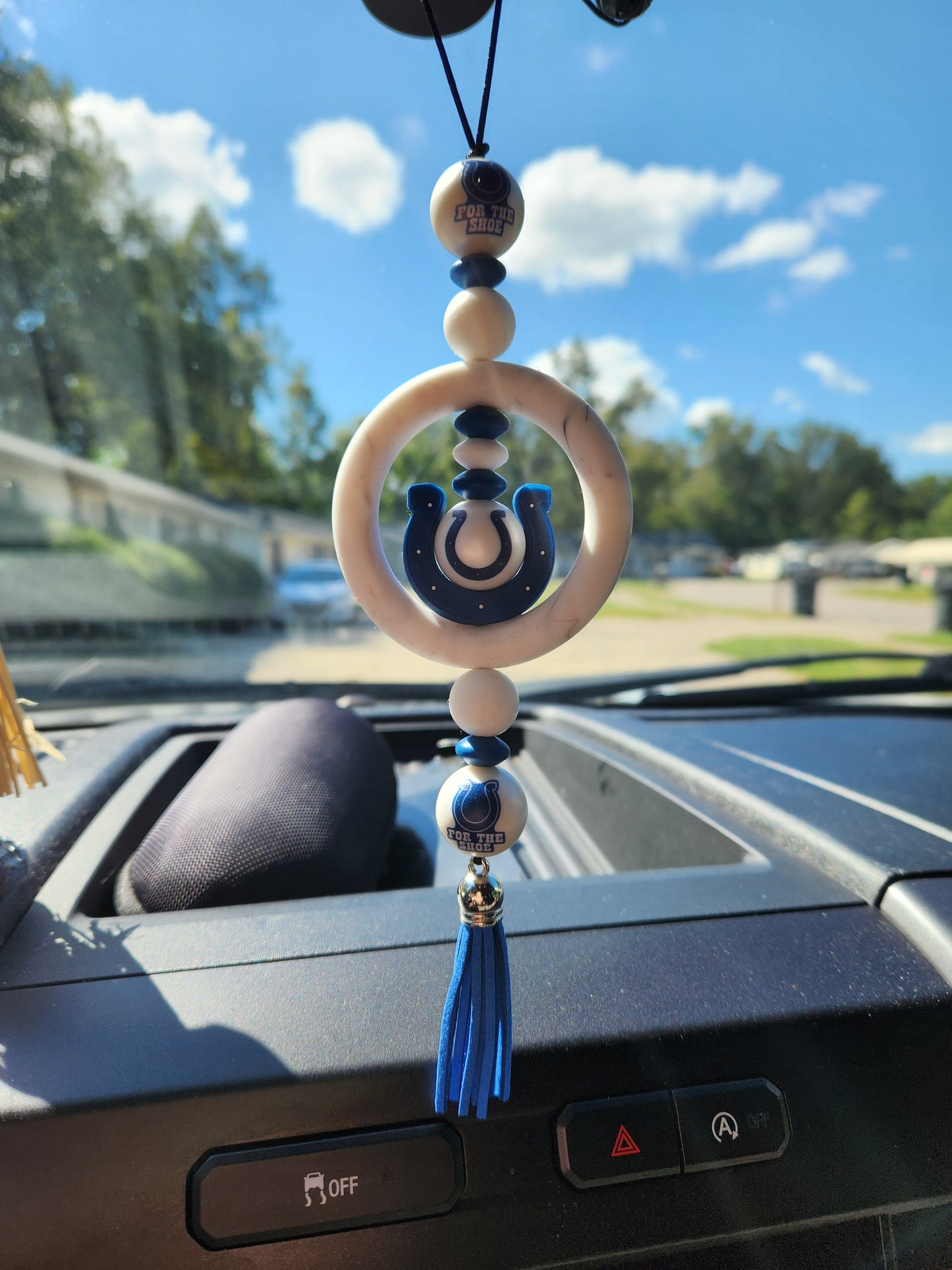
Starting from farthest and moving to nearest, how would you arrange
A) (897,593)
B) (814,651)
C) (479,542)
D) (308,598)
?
(897,593), (308,598), (814,651), (479,542)

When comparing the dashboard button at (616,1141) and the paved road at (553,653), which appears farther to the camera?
the paved road at (553,653)

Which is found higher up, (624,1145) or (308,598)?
(308,598)

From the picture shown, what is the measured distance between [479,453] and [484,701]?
23cm

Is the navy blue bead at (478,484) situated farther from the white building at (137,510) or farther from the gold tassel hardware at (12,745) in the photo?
the white building at (137,510)

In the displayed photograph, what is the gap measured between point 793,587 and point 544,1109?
360 cm

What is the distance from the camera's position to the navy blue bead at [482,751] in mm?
780

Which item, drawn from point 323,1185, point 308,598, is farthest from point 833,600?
point 323,1185

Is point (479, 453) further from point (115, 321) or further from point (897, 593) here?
point (897, 593)

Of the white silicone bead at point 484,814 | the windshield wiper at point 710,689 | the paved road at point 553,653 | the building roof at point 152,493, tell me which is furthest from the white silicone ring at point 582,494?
the windshield wiper at point 710,689

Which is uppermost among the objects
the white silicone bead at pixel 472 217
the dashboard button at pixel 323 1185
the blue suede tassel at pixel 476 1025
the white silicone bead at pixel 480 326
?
the white silicone bead at pixel 472 217

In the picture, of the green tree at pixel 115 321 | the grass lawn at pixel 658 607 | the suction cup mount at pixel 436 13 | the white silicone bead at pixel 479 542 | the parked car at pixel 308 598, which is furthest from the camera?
the parked car at pixel 308 598

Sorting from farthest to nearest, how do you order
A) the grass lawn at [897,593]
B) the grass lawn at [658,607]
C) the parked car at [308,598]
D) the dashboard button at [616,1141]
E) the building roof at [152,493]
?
1. the grass lawn at [897,593]
2. the parked car at [308,598]
3. the building roof at [152,493]
4. the grass lawn at [658,607]
5. the dashboard button at [616,1141]

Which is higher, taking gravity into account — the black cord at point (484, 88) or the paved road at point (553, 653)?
the black cord at point (484, 88)

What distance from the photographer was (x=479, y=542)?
713 mm
